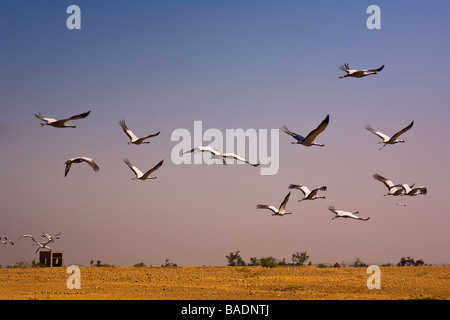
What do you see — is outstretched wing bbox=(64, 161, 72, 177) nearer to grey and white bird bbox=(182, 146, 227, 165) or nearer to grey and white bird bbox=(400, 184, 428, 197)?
grey and white bird bbox=(182, 146, 227, 165)

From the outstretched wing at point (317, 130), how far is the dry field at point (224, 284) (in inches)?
247

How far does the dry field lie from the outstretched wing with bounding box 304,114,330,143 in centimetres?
627

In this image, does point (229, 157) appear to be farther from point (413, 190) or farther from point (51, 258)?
point (51, 258)

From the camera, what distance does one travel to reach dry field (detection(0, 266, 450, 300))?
26.4 m

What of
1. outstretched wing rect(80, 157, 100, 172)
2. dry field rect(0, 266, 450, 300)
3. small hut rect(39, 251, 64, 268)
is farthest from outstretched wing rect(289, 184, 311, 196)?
small hut rect(39, 251, 64, 268)

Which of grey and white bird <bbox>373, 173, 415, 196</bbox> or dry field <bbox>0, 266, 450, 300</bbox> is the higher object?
grey and white bird <bbox>373, 173, 415, 196</bbox>

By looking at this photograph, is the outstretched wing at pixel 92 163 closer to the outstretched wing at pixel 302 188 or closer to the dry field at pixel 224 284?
the dry field at pixel 224 284

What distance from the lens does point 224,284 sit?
30.5 meters

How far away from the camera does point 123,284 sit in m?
30.2

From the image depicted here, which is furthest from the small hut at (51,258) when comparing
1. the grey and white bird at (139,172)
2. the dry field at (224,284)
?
the grey and white bird at (139,172)
